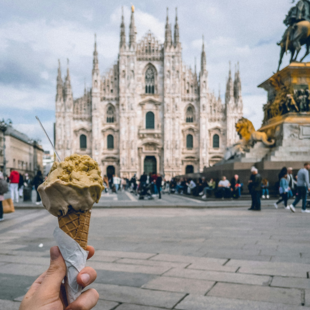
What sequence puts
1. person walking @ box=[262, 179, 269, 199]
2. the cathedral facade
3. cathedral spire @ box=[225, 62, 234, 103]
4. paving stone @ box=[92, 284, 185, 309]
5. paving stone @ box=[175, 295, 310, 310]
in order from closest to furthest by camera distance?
1. paving stone @ box=[175, 295, 310, 310]
2. paving stone @ box=[92, 284, 185, 309]
3. person walking @ box=[262, 179, 269, 199]
4. the cathedral facade
5. cathedral spire @ box=[225, 62, 234, 103]

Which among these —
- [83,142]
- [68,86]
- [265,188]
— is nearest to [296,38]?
[265,188]

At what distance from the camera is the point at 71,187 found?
3.91 ft

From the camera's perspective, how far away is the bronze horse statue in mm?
11695

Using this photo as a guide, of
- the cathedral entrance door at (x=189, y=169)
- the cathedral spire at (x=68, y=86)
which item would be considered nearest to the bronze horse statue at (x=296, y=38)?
the cathedral entrance door at (x=189, y=169)

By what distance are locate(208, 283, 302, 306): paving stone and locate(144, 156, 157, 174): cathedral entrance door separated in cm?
3809

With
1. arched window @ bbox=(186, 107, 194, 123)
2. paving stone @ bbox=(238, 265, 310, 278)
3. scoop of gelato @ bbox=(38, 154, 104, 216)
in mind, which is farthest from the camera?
arched window @ bbox=(186, 107, 194, 123)

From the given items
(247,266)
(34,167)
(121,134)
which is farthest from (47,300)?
(34,167)

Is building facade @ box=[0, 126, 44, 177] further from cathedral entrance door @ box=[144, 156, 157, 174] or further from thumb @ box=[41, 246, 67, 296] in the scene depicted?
thumb @ box=[41, 246, 67, 296]

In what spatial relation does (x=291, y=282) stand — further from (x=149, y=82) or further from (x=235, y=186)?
(x=149, y=82)

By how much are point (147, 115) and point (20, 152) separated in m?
24.2

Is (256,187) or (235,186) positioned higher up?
(256,187)

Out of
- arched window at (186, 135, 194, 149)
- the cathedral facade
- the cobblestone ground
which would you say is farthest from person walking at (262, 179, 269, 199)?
arched window at (186, 135, 194, 149)

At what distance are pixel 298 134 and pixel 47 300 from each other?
11.5 m

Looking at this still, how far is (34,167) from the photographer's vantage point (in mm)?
65750
